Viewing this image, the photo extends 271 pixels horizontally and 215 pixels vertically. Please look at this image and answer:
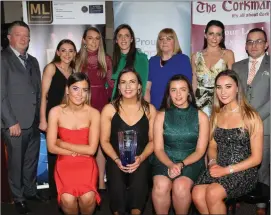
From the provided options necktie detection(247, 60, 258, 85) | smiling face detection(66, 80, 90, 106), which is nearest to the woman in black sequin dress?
necktie detection(247, 60, 258, 85)

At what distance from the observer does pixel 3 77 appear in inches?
145

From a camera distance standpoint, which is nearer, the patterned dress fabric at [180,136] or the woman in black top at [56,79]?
the patterned dress fabric at [180,136]

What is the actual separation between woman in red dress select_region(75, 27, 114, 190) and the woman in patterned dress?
933 mm

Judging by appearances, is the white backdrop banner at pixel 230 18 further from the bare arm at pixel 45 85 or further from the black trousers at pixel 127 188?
the black trousers at pixel 127 188

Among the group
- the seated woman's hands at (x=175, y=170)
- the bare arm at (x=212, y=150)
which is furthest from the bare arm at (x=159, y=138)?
the bare arm at (x=212, y=150)

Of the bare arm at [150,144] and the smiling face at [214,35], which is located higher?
the smiling face at [214,35]

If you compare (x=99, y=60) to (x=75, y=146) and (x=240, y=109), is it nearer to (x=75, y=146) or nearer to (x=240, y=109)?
(x=75, y=146)

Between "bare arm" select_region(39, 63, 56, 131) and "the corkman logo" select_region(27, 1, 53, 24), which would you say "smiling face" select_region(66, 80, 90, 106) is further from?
"the corkman logo" select_region(27, 1, 53, 24)

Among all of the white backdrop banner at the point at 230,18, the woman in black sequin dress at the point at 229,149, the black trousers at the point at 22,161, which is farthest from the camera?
the white backdrop banner at the point at 230,18

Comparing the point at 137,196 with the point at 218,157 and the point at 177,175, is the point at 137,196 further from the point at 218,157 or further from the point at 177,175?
the point at 218,157

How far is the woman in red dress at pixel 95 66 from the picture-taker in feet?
13.2

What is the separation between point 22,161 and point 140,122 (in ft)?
4.47

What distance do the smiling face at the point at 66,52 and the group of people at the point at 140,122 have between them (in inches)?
0.5

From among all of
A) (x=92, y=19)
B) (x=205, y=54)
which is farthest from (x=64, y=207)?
(x=92, y=19)
